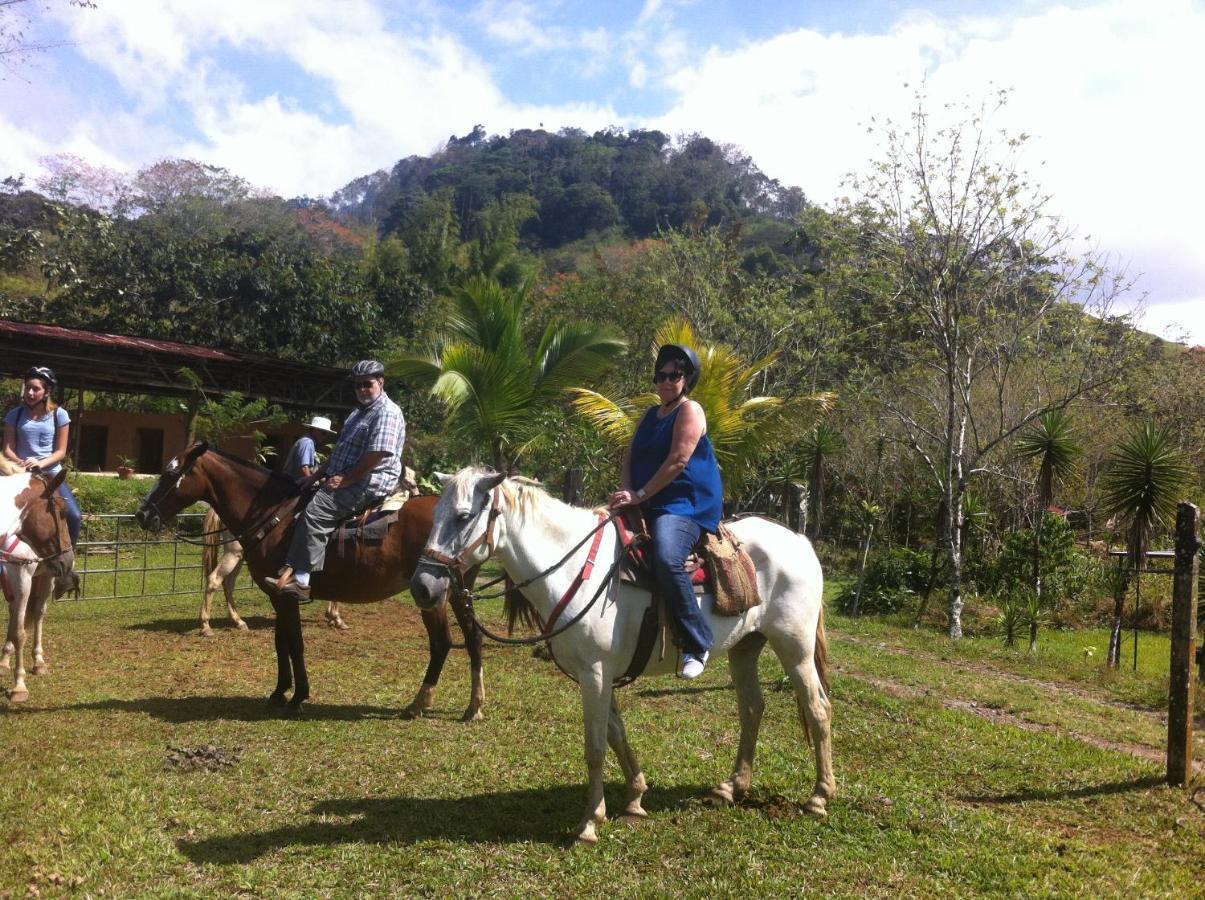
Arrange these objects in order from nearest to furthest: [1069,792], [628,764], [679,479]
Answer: [679,479]
[628,764]
[1069,792]

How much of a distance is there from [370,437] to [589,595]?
297 cm

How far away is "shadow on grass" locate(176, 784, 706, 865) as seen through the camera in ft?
15.0

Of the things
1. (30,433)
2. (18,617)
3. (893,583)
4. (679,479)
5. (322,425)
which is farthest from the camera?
(893,583)

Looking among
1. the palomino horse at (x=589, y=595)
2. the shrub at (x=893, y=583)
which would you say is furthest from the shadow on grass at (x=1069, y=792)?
the shrub at (x=893, y=583)

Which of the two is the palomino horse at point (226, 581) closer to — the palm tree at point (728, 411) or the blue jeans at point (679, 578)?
the palm tree at point (728, 411)

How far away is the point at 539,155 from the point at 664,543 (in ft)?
299

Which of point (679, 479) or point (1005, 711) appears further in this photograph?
point (1005, 711)

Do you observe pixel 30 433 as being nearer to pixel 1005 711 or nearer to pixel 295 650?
pixel 295 650

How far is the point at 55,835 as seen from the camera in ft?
15.1

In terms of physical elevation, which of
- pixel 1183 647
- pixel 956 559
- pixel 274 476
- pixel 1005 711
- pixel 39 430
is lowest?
pixel 1005 711

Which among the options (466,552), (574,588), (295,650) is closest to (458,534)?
(466,552)

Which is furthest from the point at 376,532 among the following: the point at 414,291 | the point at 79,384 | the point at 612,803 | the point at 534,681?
the point at 414,291

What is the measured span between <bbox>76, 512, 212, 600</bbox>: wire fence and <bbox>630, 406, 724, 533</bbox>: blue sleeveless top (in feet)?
29.5

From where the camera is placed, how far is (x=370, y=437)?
691cm
